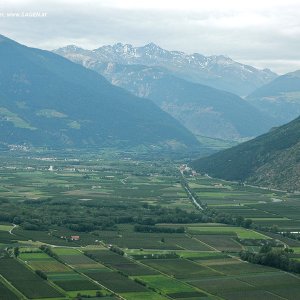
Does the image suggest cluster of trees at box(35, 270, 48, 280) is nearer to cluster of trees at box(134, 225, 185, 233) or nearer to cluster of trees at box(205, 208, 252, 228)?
cluster of trees at box(134, 225, 185, 233)

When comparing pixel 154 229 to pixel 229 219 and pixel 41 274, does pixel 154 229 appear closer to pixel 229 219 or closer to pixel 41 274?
pixel 229 219

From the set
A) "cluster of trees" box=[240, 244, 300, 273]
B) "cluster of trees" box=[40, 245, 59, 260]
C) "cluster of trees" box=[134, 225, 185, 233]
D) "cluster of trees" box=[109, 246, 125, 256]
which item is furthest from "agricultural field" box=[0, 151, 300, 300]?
"cluster of trees" box=[240, 244, 300, 273]

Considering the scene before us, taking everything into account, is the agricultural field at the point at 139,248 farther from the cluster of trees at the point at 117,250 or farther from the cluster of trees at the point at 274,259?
the cluster of trees at the point at 274,259

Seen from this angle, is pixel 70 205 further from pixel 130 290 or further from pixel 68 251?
pixel 130 290

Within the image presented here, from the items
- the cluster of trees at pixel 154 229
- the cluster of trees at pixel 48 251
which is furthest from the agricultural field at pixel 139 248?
the cluster of trees at pixel 154 229

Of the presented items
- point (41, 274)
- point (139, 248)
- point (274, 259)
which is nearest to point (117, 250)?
point (139, 248)
